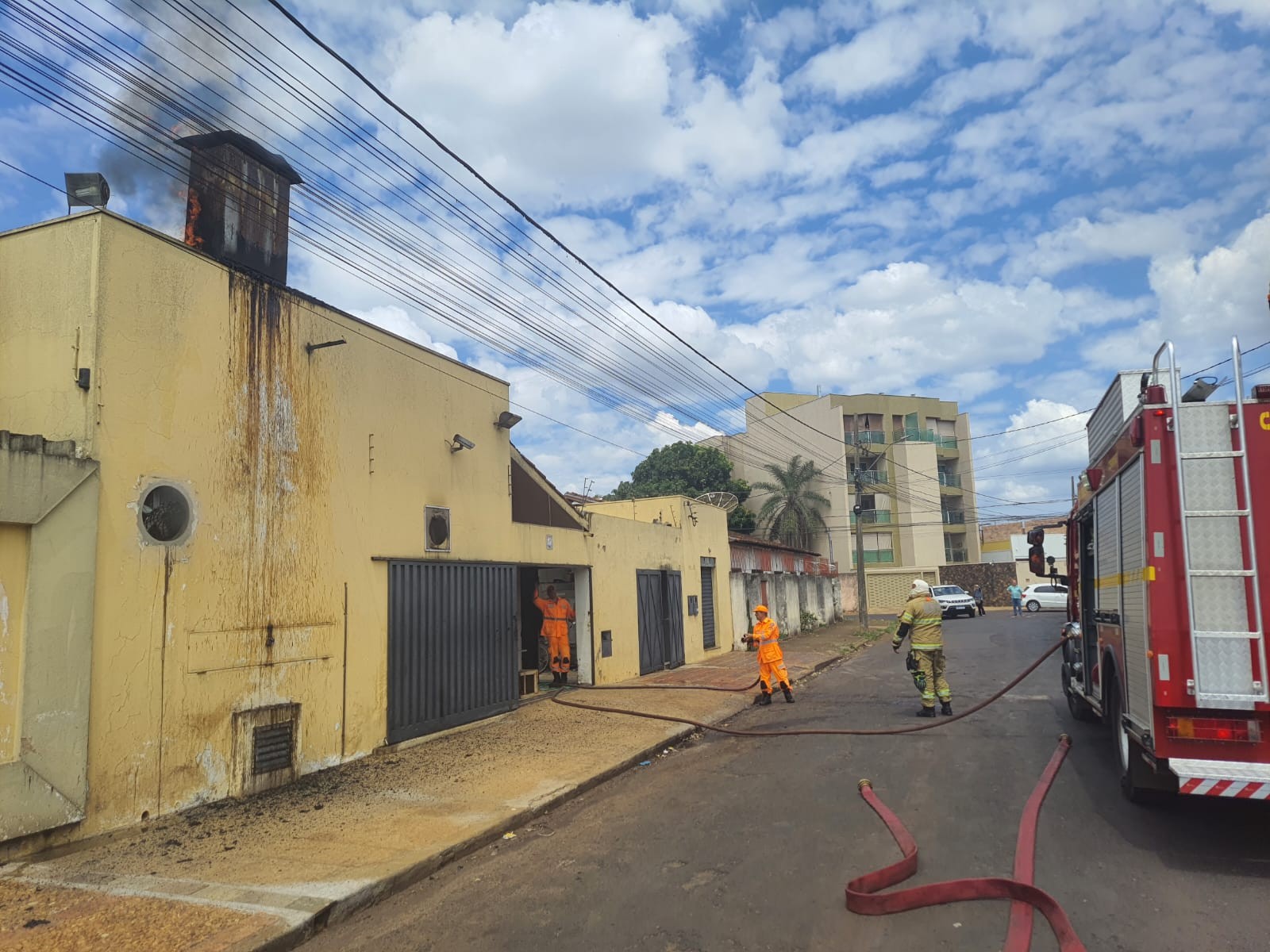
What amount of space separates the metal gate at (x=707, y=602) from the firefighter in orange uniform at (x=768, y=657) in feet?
21.8

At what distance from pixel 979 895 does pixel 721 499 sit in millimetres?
17995

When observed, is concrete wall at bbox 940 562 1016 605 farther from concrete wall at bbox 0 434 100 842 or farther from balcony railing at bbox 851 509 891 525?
concrete wall at bbox 0 434 100 842

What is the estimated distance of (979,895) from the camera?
4.41m

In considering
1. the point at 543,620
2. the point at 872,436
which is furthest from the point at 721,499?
the point at 872,436

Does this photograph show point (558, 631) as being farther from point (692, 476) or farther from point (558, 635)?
point (692, 476)

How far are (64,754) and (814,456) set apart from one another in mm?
45775

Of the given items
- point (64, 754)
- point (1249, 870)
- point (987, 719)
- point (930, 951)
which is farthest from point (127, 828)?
point (987, 719)

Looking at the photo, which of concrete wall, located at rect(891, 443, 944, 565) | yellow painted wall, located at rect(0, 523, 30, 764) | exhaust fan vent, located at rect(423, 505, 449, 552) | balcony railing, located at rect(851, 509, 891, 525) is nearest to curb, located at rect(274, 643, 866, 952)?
yellow painted wall, located at rect(0, 523, 30, 764)

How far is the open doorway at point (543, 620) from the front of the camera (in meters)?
13.8

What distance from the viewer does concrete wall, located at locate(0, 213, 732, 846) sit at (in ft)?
19.8

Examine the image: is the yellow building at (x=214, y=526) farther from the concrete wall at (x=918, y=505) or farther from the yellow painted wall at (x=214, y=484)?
the concrete wall at (x=918, y=505)

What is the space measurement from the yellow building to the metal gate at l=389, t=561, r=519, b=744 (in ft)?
0.11

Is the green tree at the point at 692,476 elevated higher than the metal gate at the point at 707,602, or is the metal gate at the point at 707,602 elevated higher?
the green tree at the point at 692,476

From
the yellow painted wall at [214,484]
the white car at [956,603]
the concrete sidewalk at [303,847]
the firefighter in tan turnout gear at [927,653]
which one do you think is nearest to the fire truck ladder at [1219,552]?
the concrete sidewalk at [303,847]
